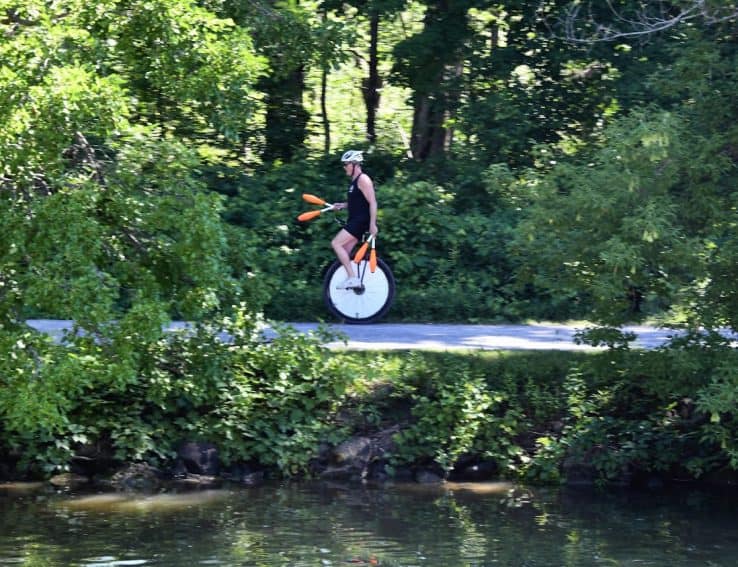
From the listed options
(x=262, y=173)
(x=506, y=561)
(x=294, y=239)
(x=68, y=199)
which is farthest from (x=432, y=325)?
(x=68, y=199)

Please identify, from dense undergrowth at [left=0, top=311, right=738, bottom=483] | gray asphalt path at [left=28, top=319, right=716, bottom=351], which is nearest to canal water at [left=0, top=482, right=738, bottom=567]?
dense undergrowth at [left=0, top=311, right=738, bottom=483]

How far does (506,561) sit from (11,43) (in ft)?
17.2

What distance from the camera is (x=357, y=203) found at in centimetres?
1474

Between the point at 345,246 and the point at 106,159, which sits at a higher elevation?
the point at 106,159

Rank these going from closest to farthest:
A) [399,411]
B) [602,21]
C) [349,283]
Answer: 1. [399,411]
2. [349,283]
3. [602,21]

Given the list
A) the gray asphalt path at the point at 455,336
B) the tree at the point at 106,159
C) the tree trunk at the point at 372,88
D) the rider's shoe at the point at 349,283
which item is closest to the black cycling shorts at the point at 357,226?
the rider's shoe at the point at 349,283

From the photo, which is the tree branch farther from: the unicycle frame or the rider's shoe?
the rider's shoe

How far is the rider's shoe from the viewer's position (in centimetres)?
1523

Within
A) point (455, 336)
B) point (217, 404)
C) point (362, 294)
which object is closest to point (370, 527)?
point (217, 404)

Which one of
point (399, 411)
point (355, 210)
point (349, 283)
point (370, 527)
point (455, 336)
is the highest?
point (355, 210)

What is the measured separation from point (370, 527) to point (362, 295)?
449 centimetres

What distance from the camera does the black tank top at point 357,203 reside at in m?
14.7

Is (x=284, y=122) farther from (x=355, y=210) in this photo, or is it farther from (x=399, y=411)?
(x=399, y=411)

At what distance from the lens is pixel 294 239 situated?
59.3ft
